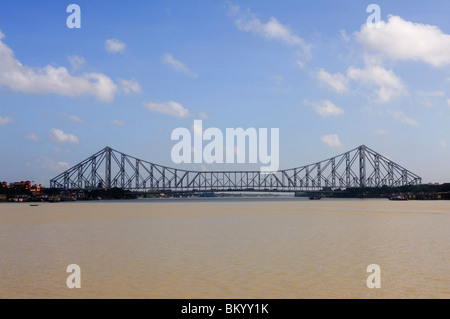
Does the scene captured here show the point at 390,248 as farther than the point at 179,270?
Yes

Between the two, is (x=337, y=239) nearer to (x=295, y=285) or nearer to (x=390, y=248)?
(x=390, y=248)

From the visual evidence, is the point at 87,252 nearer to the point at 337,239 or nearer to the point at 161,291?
the point at 161,291

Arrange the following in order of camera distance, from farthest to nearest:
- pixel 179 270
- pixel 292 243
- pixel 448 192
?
pixel 448 192, pixel 292 243, pixel 179 270

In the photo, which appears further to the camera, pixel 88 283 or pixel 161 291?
pixel 88 283

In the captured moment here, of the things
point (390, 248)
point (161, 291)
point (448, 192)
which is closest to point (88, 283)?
point (161, 291)
